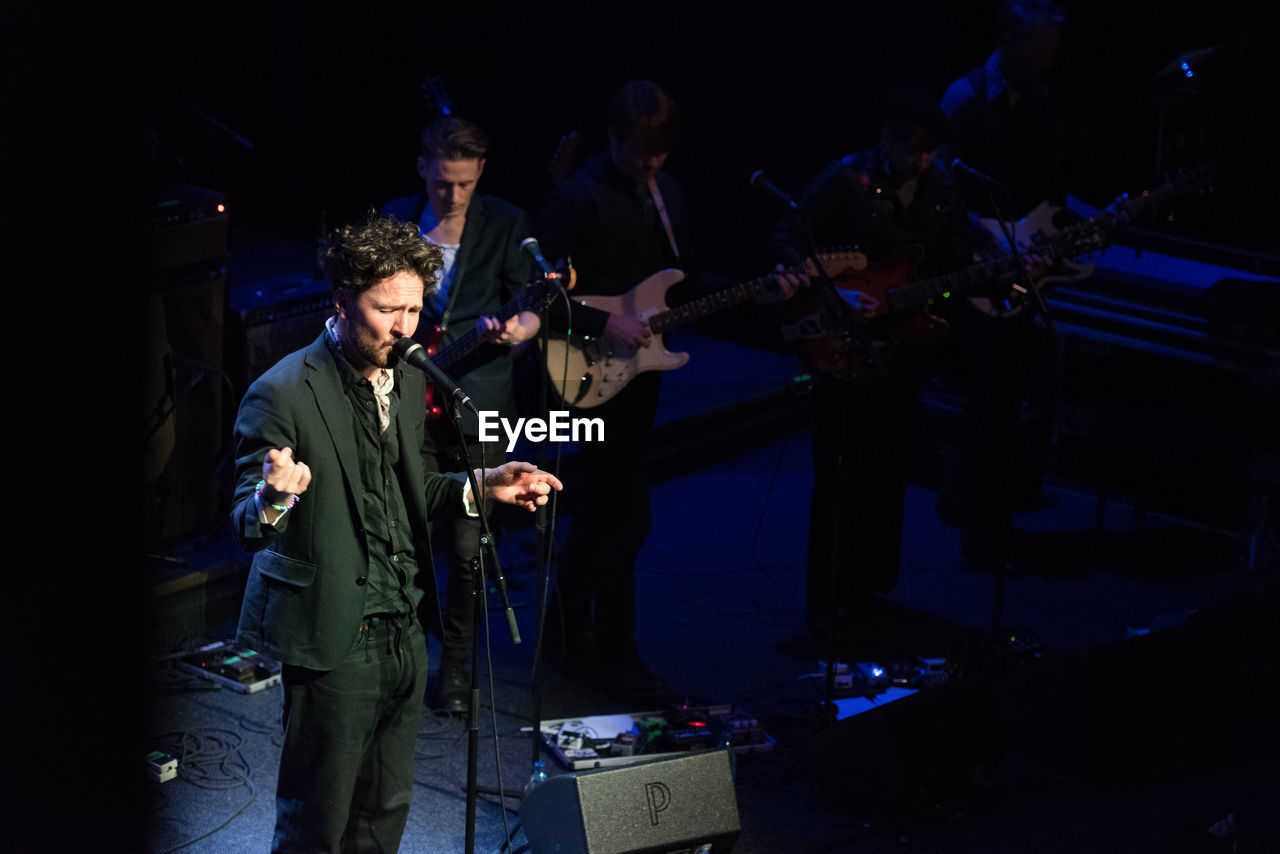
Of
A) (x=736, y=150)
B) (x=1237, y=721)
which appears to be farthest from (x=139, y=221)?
(x=736, y=150)

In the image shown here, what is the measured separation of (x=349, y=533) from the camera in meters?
3.42

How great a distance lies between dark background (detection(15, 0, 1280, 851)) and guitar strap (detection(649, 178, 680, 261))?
1804 mm

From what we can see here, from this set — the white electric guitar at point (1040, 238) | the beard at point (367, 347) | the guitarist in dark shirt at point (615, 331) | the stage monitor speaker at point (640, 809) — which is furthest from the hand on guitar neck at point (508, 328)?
the white electric guitar at point (1040, 238)

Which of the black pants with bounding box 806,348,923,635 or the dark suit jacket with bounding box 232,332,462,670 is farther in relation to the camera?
the black pants with bounding box 806,348,923,635

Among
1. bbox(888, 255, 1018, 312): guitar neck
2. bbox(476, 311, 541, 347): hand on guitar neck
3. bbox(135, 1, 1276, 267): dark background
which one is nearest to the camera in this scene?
bbox(476, 311, 541, 347): hand on guitar neck

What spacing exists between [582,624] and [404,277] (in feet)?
8.53

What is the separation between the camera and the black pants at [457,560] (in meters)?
5.13

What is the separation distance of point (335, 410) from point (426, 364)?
0.31m

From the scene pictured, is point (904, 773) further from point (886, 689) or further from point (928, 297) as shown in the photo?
point (928, 297)

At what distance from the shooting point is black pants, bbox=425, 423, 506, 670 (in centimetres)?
513

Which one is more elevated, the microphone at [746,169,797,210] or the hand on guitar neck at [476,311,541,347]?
the microphone at [746,169,797,210]

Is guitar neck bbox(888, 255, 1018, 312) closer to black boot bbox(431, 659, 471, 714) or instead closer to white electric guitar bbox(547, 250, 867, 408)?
white electric guitar bbox(547, 250, 867, 408)

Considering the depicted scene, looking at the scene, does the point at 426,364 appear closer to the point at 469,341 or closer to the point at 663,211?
the point at 469,341

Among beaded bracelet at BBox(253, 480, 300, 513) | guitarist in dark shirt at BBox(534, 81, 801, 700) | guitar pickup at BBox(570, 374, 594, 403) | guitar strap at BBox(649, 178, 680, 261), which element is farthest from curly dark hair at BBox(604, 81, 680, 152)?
beaded bracelet at BBox(253, 480, 300, 513)
